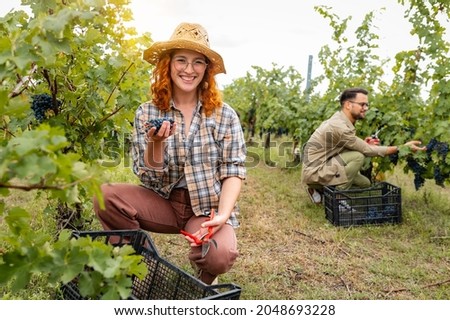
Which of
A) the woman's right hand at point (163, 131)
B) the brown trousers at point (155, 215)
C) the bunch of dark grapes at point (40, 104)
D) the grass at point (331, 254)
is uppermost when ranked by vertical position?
the bunch of dark grapes at point (40, 104)

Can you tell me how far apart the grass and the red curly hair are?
1.14m

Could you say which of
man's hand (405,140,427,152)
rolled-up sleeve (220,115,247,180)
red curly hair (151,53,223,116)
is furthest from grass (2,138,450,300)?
red curly hair (151,53,223,116)

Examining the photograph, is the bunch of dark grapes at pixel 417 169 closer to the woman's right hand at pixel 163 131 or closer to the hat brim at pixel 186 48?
the hat brim at pixel 186 48

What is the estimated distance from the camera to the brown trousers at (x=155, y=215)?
2.48 m

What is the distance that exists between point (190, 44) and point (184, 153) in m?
0.60

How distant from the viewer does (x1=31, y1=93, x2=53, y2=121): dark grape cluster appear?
2609mm

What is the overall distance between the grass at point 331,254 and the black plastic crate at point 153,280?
71 cm

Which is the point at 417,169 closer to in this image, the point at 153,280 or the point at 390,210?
the point at 390,210

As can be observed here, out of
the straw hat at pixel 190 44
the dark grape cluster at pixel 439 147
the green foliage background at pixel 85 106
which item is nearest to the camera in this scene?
the green foliage background at pixel 85 106

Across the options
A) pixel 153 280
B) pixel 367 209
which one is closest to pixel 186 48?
pixel 153 280

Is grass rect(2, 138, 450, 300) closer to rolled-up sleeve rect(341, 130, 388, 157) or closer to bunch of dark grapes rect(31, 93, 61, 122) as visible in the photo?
rolled-up sleeve rect(341, 130, 388, 157)

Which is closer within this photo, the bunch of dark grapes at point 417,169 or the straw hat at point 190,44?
the straw hat at point 190,44

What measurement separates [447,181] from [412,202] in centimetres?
56

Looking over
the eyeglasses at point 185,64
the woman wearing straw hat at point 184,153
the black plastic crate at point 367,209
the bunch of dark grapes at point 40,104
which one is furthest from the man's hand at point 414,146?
the bunch of dark grapes at point 40,104
